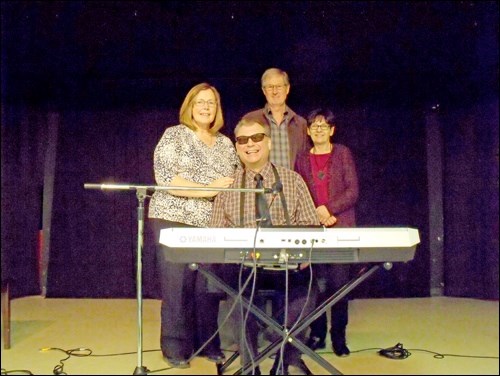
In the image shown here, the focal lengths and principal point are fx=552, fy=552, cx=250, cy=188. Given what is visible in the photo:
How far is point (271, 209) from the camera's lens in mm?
2742

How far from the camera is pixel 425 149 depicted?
490 cm

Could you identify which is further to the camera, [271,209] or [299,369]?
[271,209]

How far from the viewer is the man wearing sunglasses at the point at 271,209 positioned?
8.64ft

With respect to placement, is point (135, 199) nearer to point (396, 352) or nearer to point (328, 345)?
point (328, 345)

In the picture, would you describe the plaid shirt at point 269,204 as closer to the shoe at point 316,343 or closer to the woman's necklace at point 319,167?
the woman's necklace at point 319,167

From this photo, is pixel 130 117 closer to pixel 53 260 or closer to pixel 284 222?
pixel 53 260

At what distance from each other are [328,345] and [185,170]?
135 centimetres

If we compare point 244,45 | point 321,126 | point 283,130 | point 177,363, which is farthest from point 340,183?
point 244,45

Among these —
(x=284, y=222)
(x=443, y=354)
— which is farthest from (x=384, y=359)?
(x=284, y=222)

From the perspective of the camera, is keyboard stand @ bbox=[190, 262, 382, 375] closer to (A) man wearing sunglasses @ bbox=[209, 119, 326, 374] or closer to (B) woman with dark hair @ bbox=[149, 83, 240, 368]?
(A) man wearing sunglasses @ bbox=[209, 119, 326, 374]

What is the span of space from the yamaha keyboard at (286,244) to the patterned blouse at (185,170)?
0.69 metres

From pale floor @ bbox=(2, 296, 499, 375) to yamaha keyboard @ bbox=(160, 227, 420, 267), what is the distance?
511 millimetres

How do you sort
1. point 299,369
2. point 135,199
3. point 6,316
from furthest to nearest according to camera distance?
point 135,199
point 6,316
point 299,369

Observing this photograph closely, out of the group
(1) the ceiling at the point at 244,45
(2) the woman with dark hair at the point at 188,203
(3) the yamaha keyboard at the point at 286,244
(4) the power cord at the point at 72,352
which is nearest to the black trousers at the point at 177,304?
(2) the woman with dark hair at the point at 188,203
